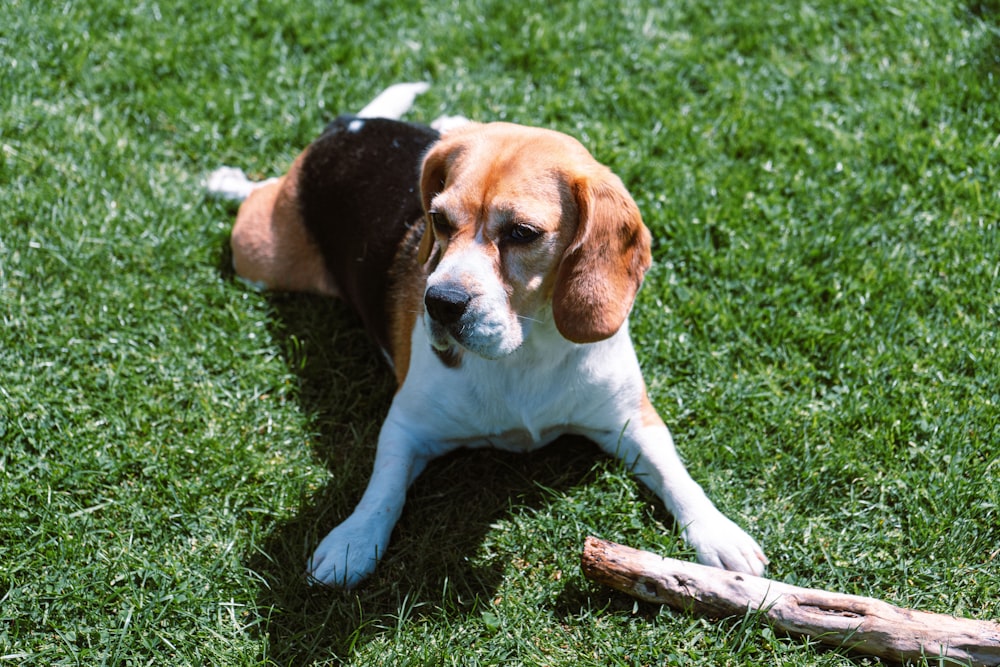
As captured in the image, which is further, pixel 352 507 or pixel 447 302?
pixel 352 507

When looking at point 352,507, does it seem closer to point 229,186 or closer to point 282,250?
point 282,250

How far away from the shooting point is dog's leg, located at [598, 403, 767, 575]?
3635mm

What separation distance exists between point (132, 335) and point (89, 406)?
Answer: 1.59 feet

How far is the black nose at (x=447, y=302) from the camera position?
3184mm

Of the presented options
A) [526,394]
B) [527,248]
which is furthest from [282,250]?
[527,248]

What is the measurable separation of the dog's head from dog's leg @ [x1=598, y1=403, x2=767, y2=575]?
2.33 feet

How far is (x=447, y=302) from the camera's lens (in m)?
3.19

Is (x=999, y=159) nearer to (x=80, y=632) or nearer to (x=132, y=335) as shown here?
(x=132, y=335)

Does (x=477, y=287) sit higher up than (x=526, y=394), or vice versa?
(x=477, y=287)

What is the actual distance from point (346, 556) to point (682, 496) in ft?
4.39

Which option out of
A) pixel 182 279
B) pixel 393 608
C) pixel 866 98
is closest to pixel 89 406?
pixel 182 279

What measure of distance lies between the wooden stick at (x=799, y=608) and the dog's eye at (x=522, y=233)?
1143mm

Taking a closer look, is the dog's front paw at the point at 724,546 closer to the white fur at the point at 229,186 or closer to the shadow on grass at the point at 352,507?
the shadow on grass at the point at 352,507

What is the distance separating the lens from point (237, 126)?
5.76m
